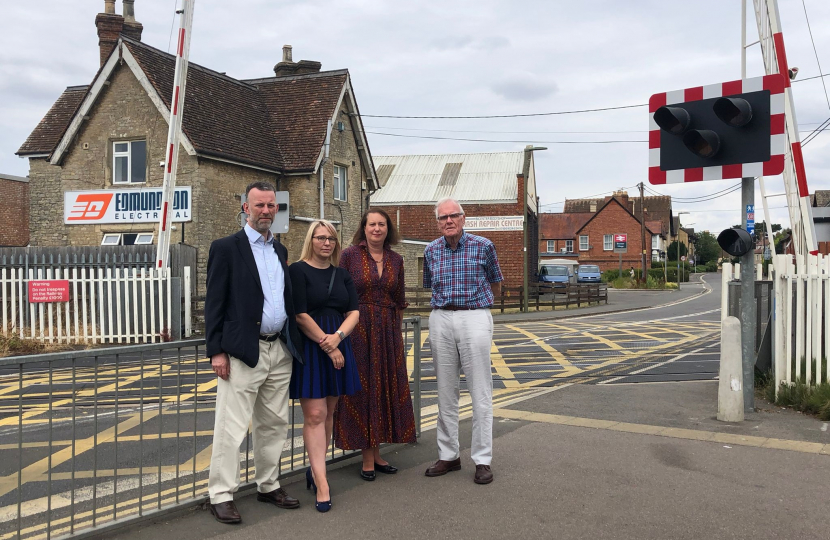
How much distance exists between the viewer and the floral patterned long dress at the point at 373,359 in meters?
5.04

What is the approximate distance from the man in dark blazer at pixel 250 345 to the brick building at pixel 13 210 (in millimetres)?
39845

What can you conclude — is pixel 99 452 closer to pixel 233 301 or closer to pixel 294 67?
pixel 233 301

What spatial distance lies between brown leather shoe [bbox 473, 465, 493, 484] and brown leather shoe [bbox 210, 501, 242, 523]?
1.65 metres

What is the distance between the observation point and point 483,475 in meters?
4.98

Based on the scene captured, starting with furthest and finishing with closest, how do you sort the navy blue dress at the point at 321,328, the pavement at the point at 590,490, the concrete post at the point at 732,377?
the concrete post at the point at 732,377, the navy blue dress at the point at 321,328, the pavement at the point at 590,490

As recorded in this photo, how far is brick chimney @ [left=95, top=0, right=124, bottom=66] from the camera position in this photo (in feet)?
82.7

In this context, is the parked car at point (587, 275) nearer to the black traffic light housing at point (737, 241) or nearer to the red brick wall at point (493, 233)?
the red brick wall at point (493, 233)

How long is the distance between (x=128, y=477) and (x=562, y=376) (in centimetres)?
695

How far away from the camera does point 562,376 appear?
10.6 metres

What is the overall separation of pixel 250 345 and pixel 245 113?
73.1 ft

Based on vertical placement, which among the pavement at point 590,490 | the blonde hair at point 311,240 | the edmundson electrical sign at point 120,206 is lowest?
the pavement at point 590,490

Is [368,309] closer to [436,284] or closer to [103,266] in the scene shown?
[436,284]

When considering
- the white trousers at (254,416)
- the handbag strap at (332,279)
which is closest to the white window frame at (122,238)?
the handbag strap at (332,279)

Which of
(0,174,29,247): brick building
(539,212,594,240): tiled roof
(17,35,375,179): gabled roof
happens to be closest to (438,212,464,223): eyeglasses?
(17,35,375,179): gabled roof
